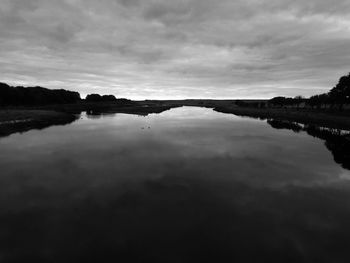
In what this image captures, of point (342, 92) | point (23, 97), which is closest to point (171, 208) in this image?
point (342, 92)

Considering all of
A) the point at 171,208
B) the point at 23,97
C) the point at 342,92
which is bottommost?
the point at 171,208

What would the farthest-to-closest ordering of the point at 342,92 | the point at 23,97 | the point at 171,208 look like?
the point at 23,97 < the point at 342,92 < the point at 171,208

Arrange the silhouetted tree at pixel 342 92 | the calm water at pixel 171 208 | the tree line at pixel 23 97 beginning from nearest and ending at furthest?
the calm water at pixel 171 208
the silhouetted tree at pixel 342 92
the tree line at pixel 23 97

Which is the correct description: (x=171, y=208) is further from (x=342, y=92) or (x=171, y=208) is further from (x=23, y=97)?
(x=23, y=97)

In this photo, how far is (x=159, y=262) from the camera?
10352 mm

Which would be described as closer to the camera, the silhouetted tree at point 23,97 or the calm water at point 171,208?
the calm water at point 171,208

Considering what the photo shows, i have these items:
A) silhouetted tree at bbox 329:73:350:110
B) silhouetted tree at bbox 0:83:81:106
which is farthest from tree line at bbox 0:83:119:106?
silhouetted tree at bbox 329:73:350:110

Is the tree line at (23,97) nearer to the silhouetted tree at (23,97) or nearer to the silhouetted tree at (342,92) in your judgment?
the silhouetted tree at (23,97)

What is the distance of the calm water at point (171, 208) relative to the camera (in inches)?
438

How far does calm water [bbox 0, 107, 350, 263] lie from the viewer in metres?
11.1

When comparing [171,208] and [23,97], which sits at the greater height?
[23,97]

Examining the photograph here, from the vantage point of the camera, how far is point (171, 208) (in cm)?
1530

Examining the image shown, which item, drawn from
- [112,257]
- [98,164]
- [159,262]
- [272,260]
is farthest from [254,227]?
[98,164]

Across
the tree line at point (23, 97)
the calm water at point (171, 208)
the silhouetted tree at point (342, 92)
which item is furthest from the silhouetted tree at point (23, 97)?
the silhouetted tree at point (342, 92)
